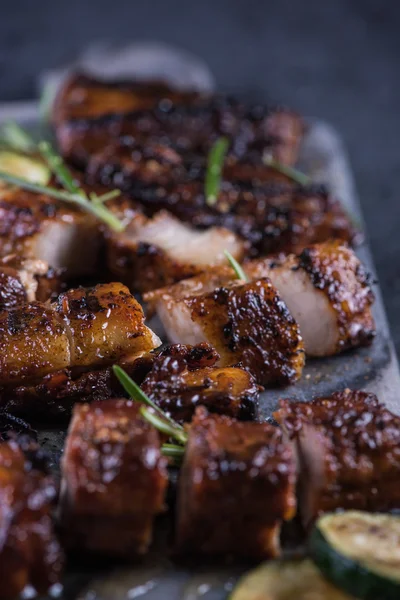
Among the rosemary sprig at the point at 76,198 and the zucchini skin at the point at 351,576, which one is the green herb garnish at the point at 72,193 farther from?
the zucchini skin at the point at 351,576

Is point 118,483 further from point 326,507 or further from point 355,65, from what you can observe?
point 355,65

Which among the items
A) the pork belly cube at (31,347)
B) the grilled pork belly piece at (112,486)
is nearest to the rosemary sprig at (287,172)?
the pork belly cube at (31,347)

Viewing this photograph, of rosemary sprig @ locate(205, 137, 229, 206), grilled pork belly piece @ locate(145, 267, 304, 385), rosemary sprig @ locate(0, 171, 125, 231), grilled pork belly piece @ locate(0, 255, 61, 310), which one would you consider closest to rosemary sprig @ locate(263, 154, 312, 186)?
rosemary sprig @ locate(205, 137, 229, 206)

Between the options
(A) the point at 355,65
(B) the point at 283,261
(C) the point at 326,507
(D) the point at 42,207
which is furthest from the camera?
(A) the point at 355,65

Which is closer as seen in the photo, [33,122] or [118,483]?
[118,483]

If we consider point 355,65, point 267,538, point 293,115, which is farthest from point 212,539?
point 355,65

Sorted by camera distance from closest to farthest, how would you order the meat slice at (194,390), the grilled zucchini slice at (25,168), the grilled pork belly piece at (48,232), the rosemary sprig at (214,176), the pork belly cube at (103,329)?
the meat slice at (194,390) < the pork belly cube at (103,329) < the grilled pork belly piece at (48,232) < the rosemary sprig at (214,176) < the grilled zucchini slice at (25,168)
